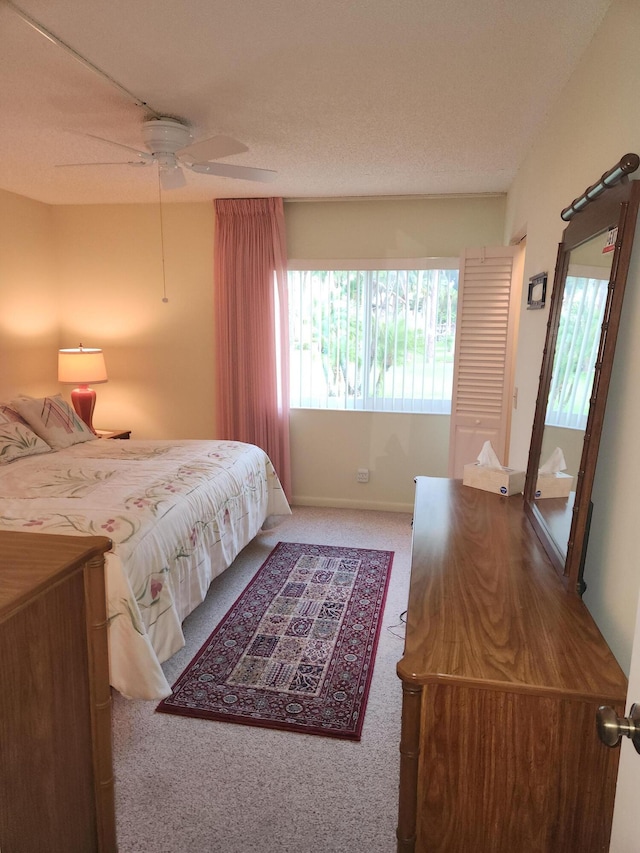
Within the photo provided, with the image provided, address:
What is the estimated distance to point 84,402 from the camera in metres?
4.53

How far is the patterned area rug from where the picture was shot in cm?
219

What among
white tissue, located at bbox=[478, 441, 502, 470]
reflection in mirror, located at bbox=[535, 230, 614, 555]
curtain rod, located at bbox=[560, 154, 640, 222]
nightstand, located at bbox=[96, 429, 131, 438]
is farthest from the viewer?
nightstand, located at bbox=[96, 429, 131, 438]

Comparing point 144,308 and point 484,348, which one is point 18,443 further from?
point 484,348

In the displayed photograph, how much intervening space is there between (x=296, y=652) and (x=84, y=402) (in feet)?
9.71

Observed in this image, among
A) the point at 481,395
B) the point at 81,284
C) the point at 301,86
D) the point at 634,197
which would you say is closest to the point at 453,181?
the point at 481,395

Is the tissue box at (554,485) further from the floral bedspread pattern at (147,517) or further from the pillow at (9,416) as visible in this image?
the pillow at (9,416)

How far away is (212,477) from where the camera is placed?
3.08 meters

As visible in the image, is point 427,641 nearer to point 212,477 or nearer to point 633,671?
point 633,671

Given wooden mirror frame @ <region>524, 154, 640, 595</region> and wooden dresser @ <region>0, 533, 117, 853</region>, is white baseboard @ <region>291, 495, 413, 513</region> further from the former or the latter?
wooden dresser @ <region>0, 533, 117, 853</region>

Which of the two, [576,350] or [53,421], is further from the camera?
[53,421]

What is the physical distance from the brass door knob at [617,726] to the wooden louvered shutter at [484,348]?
301 centimetres

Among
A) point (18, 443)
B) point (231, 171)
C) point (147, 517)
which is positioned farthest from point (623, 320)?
point (18, 443)

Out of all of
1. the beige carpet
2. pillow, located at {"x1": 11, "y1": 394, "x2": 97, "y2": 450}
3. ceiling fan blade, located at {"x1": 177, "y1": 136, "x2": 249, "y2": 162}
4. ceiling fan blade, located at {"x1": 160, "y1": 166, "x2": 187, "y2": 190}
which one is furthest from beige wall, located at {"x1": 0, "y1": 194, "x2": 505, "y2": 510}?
the beige carpet

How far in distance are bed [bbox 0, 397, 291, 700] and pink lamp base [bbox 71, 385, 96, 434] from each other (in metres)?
0.53
